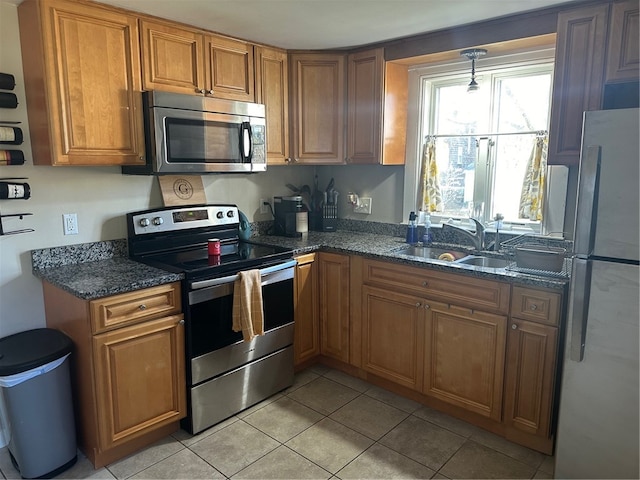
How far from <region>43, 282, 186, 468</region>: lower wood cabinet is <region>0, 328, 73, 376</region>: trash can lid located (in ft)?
0.19

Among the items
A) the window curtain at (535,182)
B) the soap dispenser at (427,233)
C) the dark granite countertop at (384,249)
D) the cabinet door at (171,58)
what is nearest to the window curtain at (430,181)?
the soap dispenser at (427,233)

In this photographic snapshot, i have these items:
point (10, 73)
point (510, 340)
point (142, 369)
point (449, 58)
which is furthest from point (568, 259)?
point (10, 73)

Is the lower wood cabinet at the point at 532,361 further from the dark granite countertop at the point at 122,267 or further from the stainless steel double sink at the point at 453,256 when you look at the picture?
the stainless steel double sink at the point at 453,256

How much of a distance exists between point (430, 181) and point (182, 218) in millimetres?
1651

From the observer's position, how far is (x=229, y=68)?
278cm

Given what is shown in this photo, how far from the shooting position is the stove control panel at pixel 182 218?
8.69 ft

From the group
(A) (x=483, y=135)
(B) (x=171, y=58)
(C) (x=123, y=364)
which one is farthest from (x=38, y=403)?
(A) (x=483, y=135)

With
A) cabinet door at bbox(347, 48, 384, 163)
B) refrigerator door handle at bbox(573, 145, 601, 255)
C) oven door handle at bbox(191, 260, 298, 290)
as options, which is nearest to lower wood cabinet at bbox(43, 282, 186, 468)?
oven door handle at bbox(191, 260, 298, 290)

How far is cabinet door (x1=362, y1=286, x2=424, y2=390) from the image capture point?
2646 millimetres

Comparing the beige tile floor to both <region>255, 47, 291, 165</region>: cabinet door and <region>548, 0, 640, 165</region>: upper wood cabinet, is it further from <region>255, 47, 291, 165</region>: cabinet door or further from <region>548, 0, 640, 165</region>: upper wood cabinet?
<region>255, 47, 291, 165</region>: cabinet door

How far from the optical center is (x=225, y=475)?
213 centimetres

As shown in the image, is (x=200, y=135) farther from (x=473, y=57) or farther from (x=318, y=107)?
(x=473, y=57)

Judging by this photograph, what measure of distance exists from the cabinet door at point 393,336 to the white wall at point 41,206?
1.47 meters

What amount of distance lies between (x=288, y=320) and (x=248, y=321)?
42 centimetres
